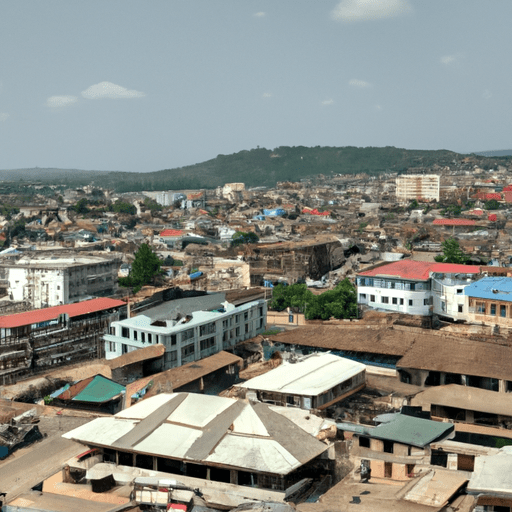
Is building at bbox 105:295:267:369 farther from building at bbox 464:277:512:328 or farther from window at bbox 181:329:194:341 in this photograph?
building at bbox 464:277:512:328

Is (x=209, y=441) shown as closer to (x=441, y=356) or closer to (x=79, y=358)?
(x=441, y=356)

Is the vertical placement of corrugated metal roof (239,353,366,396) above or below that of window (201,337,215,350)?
above

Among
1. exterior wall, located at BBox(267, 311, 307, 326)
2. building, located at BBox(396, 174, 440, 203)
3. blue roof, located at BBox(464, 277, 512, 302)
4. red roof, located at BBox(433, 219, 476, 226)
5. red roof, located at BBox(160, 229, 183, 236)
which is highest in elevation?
building, located at BBox(396, 174, 440, 203)

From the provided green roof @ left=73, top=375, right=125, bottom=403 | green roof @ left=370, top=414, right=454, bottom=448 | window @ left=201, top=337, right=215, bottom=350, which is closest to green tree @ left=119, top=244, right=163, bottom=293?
window @ left=201, top=337, right=215, bottom=350

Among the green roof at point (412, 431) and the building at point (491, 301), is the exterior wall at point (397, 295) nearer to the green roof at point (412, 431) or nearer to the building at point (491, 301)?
the building at point (491, 301)

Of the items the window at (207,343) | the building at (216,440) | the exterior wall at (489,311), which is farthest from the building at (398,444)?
the exterior wall at (489,311)

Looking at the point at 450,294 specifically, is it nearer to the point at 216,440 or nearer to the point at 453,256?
the point at 453,256

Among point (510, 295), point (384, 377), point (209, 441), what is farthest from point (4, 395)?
point (510, 295)
